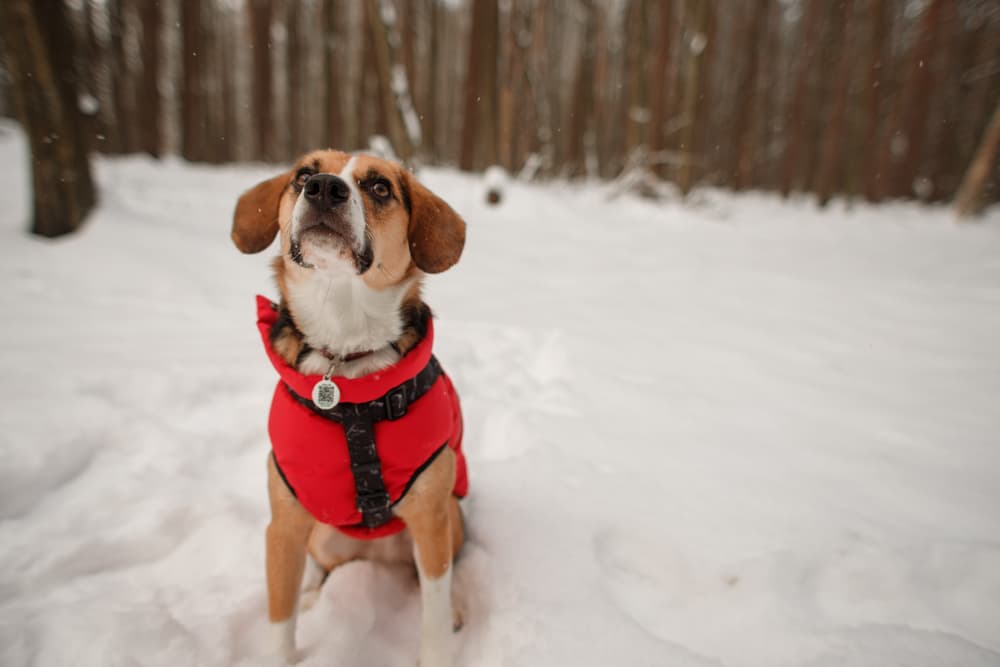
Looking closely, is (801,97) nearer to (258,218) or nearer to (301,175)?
(301,175)

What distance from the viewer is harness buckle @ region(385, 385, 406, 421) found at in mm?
1479

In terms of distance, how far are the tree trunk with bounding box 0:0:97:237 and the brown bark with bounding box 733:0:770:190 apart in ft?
61.1

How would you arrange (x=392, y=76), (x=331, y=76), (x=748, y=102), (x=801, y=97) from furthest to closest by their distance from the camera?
(x=801, y=97), (x=748, y=102), (x=331, y=76), (x=392, y=76)

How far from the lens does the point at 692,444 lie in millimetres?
2623

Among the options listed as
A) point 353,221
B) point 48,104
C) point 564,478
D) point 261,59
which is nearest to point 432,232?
point 353,221

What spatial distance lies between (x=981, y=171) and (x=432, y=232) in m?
13.4

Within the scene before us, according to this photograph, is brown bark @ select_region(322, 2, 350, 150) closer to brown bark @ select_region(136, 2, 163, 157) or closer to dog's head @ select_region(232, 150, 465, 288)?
brown bark @ select_region(136, 2, 163, 157)

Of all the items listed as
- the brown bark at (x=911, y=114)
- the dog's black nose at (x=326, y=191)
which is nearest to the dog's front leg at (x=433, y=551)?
the dog's black nose at (x=326, y=191)

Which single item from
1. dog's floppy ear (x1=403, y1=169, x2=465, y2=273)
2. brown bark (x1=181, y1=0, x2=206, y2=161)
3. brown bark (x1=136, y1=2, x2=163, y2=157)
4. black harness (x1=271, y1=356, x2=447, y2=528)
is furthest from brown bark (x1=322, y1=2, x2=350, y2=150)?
black harness (x1=271, y1=356, x2=447, y2=528)

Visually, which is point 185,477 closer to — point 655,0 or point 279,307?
point 279,307

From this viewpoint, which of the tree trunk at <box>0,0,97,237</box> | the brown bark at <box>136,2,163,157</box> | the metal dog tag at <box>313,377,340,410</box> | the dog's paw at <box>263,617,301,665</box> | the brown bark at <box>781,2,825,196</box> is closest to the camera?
the metal dog tag at <box>313,377,340,410</box>

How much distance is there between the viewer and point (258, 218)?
1784mm

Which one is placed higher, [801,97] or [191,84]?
[801,97]

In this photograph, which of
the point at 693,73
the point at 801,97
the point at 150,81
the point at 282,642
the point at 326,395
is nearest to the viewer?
the point at 326,395
